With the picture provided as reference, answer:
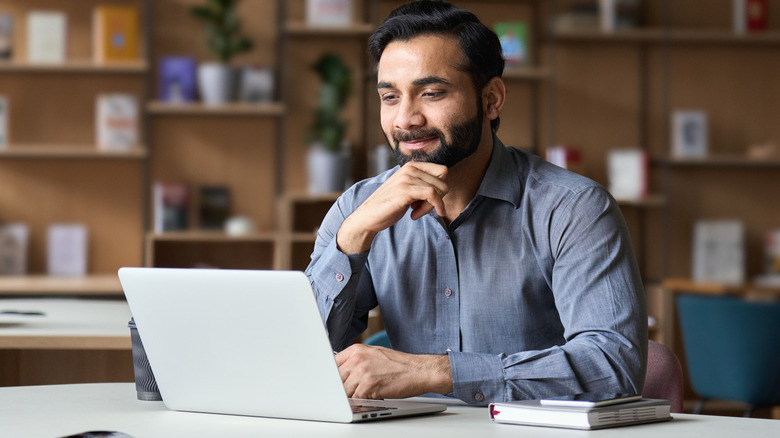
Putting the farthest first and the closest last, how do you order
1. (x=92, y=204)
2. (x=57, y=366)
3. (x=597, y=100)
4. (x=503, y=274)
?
1. (x=597, y=100)
2. (x=92, y=204)
3. (x=57, y=366)
4. (x=503, y=274)

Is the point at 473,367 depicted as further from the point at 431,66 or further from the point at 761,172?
the point at 761,172

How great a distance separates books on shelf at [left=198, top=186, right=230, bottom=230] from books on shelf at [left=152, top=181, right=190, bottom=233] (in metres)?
0.09

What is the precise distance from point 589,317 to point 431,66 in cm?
56

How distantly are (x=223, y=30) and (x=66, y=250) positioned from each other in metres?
1.39

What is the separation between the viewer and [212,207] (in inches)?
196

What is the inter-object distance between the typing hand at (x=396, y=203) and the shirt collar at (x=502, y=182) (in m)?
0.13

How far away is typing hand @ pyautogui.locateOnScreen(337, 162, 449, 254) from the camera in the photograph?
1639mm

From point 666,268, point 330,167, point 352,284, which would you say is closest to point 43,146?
point 330,167

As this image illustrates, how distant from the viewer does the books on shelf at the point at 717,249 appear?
→ 16.8 ft

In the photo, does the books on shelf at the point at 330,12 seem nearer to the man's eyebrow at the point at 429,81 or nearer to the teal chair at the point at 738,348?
the teal chair at the point at 738,348

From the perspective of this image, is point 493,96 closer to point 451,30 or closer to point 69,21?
point 451,30

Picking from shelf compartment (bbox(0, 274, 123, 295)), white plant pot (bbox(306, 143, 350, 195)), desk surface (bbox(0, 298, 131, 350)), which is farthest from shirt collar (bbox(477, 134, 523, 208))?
white plant pot (bbox(306, 143, 350, 195))

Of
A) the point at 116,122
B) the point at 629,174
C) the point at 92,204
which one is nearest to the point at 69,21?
the point at 116,122

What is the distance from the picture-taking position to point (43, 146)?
4.89 m
